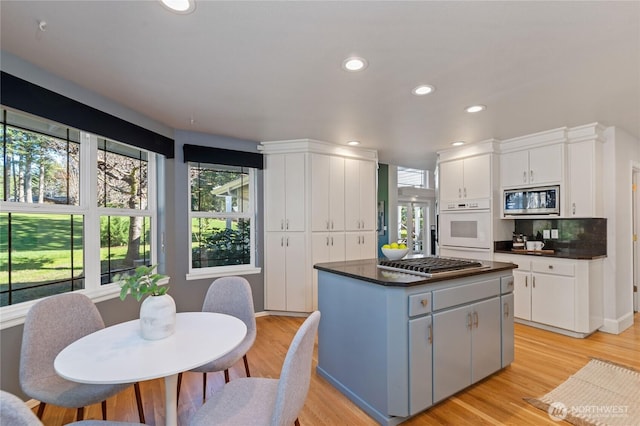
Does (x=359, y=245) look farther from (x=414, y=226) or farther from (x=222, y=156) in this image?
(x=414, y=226)

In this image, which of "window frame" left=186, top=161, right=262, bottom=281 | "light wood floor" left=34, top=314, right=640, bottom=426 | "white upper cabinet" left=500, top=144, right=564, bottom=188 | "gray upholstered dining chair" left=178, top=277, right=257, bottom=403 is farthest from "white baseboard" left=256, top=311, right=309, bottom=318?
"white upper cabinet" left=500, top=144, right=564, bottom=188

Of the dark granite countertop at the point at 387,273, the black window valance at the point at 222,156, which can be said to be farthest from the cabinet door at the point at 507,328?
the black window valance at the point at 222,156

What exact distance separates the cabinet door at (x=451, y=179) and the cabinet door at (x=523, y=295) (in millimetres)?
1279

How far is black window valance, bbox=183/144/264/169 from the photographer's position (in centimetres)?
361

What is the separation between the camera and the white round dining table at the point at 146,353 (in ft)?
3.91

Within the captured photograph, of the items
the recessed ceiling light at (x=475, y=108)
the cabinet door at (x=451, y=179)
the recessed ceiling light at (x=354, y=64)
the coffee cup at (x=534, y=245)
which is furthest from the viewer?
the cabinet door at (x=451, y=179)

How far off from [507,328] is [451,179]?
2432 mm

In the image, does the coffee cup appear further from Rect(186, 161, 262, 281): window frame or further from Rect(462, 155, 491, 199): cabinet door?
Rect(186, 161, 262, 281): window frame

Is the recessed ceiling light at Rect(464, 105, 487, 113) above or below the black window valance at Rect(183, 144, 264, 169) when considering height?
above

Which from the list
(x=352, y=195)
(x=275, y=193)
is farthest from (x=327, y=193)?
(x=275, y=193)

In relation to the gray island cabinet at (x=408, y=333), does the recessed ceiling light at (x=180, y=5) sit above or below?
above

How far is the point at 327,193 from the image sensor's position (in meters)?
4.20

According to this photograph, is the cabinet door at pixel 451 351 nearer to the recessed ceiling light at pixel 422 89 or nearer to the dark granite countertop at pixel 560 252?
the recessed ceiling light at pixel 422 89

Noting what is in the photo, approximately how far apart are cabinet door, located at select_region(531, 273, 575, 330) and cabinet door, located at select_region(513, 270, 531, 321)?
0.14ft
